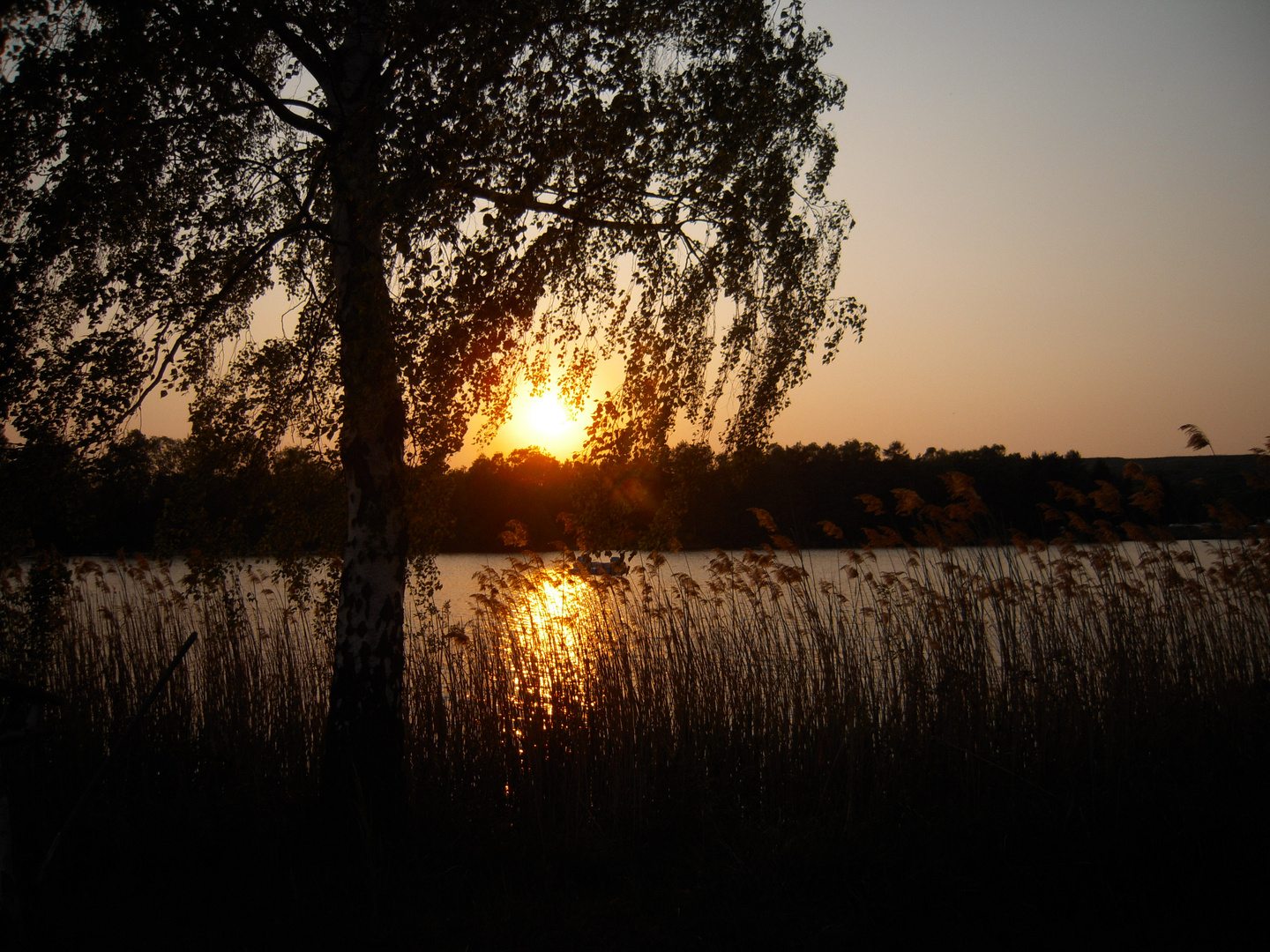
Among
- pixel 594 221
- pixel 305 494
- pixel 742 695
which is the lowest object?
pixel 742 695

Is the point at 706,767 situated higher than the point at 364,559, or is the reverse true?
the point at 364,559

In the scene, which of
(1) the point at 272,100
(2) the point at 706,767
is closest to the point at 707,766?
(2) the point at 706,767

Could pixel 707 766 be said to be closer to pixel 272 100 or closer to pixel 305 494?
pixel 305 494

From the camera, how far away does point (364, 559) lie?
15.4 feet

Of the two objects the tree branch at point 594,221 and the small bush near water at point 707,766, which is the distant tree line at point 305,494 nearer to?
the small bush near water at point 707,766

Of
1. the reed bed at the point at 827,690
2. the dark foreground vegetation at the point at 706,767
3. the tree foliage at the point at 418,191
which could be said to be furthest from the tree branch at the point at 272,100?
the reed bed at the point at 827,690

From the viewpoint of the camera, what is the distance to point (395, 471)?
15.7 feet

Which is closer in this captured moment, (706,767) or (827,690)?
(706,767)

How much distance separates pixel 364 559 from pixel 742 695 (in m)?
2.67

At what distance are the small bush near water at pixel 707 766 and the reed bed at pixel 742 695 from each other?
25 mm

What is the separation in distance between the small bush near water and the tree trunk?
15.6 inches

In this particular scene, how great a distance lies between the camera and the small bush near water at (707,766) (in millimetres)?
3814

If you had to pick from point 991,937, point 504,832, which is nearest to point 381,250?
point 504,832

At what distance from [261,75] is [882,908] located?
6476 mm
